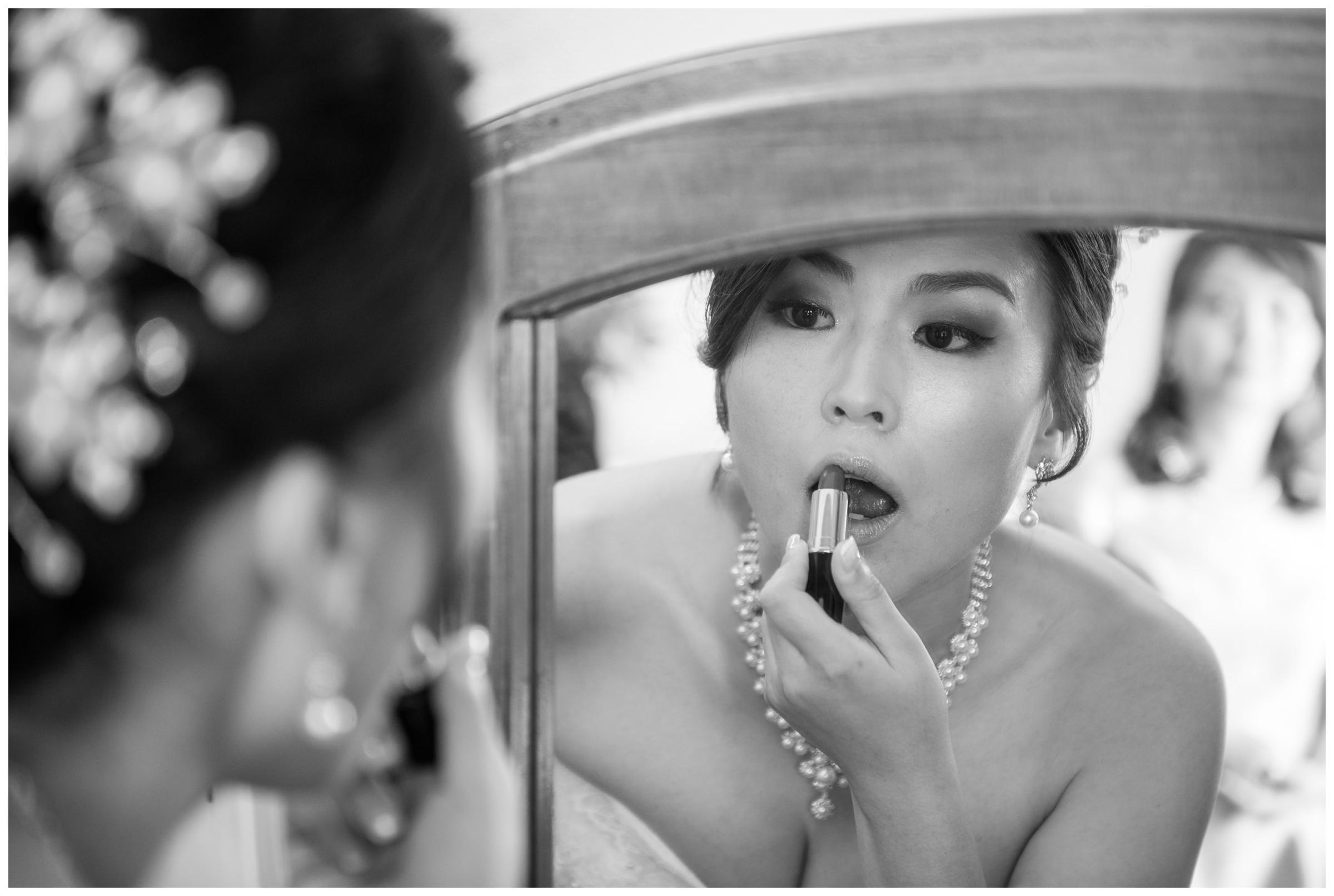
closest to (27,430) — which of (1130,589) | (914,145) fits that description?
(914,145)

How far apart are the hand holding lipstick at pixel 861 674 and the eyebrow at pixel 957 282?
0.48 ft

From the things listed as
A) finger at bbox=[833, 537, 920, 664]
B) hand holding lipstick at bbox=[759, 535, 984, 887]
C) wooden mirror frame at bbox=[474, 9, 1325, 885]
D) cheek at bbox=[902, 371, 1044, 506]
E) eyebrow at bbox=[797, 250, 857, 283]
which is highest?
wooden mirror frame at bbox=[474, 9, 1325, 885]

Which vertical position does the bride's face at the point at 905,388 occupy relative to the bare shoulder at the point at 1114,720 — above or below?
above

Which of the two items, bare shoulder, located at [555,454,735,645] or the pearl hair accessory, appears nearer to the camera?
the pearl hair accessory

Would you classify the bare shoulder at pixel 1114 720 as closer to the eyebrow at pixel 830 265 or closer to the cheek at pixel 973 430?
the cheek at pixel 973 430

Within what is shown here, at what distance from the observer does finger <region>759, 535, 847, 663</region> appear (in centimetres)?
64

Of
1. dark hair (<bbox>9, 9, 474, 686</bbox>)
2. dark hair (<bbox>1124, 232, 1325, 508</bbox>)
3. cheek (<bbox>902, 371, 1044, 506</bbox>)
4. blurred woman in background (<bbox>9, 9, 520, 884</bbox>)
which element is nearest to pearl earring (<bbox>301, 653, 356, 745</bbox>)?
blurred woman in background (<bbox>9, 9, 520, 884</bbox>)

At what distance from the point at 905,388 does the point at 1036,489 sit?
93mm

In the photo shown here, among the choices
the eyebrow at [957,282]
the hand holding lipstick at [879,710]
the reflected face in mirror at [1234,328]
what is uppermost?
the eyebrow at [957,282]

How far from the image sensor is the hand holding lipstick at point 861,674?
0.64 m

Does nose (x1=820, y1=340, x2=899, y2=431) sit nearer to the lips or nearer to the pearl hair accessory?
the lips

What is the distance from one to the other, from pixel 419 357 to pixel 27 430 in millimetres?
212

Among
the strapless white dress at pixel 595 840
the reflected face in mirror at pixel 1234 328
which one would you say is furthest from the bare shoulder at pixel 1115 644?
the strapless white dress at pixel 595 840

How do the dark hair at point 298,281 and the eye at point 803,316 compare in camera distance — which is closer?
the dark hair at point 298,281
